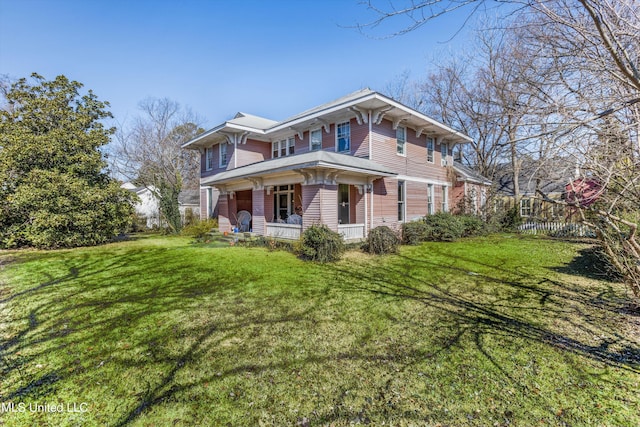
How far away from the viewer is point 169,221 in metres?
17.0

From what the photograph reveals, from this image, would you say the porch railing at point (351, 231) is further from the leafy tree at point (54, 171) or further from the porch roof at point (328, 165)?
the leafy tree at point (54, 171)

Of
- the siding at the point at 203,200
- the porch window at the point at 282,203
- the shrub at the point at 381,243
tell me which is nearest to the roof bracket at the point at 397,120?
the shrub at the point at 381,243

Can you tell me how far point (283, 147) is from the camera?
634 inches

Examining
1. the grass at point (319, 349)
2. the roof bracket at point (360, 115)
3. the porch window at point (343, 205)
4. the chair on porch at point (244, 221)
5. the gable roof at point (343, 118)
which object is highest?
the gable roof at point (343, 118)

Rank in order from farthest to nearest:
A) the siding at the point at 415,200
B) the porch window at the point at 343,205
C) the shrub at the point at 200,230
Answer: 1. the shrub at the point at 200,230
2. the siding at the point at 415,200
3. the porch window at the point at 343,205

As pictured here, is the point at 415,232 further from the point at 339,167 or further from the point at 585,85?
the point at 585,85

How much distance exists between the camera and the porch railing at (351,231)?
1112 cm

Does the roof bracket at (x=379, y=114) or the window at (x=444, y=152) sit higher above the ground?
the roof bracket at (x=379, y=114)

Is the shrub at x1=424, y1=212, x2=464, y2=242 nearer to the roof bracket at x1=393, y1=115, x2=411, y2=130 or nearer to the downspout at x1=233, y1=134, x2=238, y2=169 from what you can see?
the roof bracket at x1=393, y1=115, x2=411, y2=130

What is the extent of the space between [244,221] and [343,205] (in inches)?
246

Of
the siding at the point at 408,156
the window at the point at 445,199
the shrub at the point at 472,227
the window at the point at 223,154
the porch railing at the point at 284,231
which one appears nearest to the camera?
the porch railing at the point at 284,231

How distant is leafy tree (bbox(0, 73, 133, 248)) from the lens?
10781 millimetres

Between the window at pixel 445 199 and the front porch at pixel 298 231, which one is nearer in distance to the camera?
the front porch at pixel 298 231

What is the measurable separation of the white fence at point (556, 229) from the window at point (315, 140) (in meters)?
13.1
